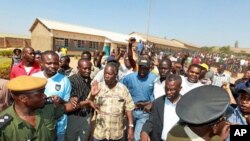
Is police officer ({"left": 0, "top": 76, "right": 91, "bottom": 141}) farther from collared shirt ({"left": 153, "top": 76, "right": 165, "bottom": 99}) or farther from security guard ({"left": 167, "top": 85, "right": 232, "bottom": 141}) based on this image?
collared shirt ({"left": 153, "top": 76, "right": 165, "bottom": 99})

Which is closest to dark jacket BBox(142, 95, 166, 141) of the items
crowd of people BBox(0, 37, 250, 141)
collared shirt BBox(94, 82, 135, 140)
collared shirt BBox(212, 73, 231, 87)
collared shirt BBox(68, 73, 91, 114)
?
crowd of people BBox(0, 37, 250, 141)

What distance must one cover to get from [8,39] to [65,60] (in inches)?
1625

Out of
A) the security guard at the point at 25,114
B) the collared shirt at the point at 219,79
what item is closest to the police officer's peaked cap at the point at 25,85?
the security guard at the point at 25,114

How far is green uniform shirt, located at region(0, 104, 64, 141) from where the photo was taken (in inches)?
88.4

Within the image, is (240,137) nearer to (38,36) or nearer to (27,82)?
(27,82)

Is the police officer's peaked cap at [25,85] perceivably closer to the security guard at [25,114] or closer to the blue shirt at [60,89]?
the security guard at [25,114]

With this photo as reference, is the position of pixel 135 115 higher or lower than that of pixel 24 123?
lower

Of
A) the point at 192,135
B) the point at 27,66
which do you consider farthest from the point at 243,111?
the point at 27,66

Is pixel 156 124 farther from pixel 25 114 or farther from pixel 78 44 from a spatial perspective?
pixel 78 44

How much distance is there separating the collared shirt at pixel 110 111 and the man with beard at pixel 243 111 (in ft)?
5.10

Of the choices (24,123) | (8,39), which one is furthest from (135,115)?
(8,39)

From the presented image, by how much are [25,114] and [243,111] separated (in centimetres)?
231

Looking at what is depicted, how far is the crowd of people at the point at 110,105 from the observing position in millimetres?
1738

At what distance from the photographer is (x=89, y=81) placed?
4473mm
